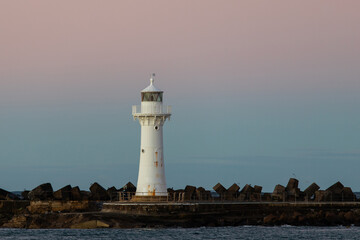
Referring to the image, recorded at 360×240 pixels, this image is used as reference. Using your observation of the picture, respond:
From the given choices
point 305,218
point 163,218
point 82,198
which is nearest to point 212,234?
point 163,218

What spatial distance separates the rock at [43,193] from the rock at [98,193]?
3.00 metres

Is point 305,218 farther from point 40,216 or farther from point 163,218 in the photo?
point 40,216

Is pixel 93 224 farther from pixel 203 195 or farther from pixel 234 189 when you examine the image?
pixel 234 189

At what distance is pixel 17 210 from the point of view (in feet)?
220

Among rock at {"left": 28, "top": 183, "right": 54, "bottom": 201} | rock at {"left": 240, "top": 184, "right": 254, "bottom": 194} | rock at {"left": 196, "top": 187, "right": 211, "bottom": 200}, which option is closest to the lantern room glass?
rock at {"left": 196, "top": 187, "right": 211, "bottom": 200}

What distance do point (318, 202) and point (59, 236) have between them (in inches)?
669

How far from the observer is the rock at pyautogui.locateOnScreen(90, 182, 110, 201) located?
6894cm

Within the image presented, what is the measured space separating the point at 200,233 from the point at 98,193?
53.9 ft

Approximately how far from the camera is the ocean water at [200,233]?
53625 mm

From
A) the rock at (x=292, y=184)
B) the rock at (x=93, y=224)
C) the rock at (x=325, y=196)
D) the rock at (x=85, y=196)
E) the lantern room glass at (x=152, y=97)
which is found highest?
the lantern room glass at (x=152, y=97)

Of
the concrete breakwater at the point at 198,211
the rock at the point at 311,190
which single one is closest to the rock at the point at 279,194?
the concrete breakwater at the point at 198,211

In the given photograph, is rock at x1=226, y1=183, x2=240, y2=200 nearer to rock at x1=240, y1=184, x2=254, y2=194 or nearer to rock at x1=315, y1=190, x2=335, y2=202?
rock at x1=240, y1=184, x2=254, y2=194

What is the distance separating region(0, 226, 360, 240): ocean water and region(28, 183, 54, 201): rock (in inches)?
433

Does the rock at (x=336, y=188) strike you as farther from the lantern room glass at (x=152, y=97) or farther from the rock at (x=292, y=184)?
the lantern room glass at (x=152, y=97)
